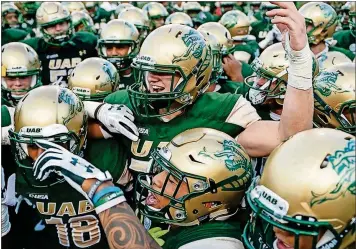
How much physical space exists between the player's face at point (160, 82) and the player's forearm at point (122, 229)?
696mm

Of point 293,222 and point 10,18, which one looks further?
point 10,18

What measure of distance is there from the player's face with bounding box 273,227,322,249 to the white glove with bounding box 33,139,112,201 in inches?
22.9

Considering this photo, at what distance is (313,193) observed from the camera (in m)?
1.42

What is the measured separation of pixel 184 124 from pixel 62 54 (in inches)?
115

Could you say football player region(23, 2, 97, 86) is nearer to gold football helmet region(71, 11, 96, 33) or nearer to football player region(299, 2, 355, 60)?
gold football helmet region(71, 11, 96, 33)

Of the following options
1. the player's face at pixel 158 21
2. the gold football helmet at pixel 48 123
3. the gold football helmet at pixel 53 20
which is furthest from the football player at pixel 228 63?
the player's face at pixel 158 21

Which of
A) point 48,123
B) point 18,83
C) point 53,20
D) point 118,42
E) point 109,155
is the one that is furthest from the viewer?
point 53,20

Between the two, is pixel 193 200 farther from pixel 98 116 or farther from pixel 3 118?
pixel 3 118

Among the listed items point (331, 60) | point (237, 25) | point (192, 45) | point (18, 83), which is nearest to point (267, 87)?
point (192, 45)

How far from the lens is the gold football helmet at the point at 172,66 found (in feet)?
7.70

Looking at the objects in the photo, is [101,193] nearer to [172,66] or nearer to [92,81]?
[172,66]

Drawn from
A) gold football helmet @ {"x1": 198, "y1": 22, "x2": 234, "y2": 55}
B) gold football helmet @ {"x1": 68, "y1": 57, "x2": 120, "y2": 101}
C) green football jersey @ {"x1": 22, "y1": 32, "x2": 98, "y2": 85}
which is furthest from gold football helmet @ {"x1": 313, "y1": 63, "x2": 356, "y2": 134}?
green football jersey @ {"x1": 22, "y1": 32, "x2": 98, "y2": 85}

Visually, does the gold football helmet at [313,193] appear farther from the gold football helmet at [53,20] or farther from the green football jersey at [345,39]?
the green football jersey at [345,39]

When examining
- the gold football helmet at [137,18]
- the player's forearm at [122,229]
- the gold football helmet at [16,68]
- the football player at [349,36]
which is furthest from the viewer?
the gold football helmet at [137,18]
